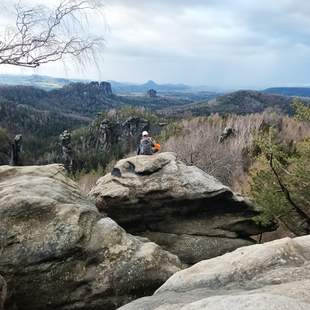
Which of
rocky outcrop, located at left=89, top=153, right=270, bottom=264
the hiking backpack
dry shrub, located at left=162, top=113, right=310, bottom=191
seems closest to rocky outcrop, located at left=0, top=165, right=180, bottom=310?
rocky outcrop, located at left=89, top=153, right=270, bottom=264

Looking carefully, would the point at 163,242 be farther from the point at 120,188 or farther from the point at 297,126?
the point at 297,126

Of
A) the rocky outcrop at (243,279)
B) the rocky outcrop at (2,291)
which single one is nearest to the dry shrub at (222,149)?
the rocky outcrop at (2,291)

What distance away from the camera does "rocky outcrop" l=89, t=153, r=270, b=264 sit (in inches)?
652

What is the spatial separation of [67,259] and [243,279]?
552 centimetres

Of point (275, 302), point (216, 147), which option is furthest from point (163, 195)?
point (216, 147)

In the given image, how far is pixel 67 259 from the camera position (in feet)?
36.8

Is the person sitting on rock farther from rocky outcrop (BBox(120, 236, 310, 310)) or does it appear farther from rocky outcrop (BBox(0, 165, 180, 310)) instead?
rocky outcrop (BBox(120, 236, 310, 310))

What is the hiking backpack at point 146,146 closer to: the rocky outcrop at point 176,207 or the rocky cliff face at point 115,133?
the rocky outcrop at point 176,207

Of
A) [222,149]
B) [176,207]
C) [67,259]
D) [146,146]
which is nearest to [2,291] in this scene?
[67,259]

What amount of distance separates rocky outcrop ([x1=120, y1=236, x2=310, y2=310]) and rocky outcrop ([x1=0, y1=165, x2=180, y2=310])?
360 centimetres

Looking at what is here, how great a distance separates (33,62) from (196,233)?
1001 centimetres

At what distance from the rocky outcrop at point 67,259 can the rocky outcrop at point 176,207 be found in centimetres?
453

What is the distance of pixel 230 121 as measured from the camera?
64250 mm

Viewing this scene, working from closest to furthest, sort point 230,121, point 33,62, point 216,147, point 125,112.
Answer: point 33,62, point 216,147, point 230,121, point 125,112
